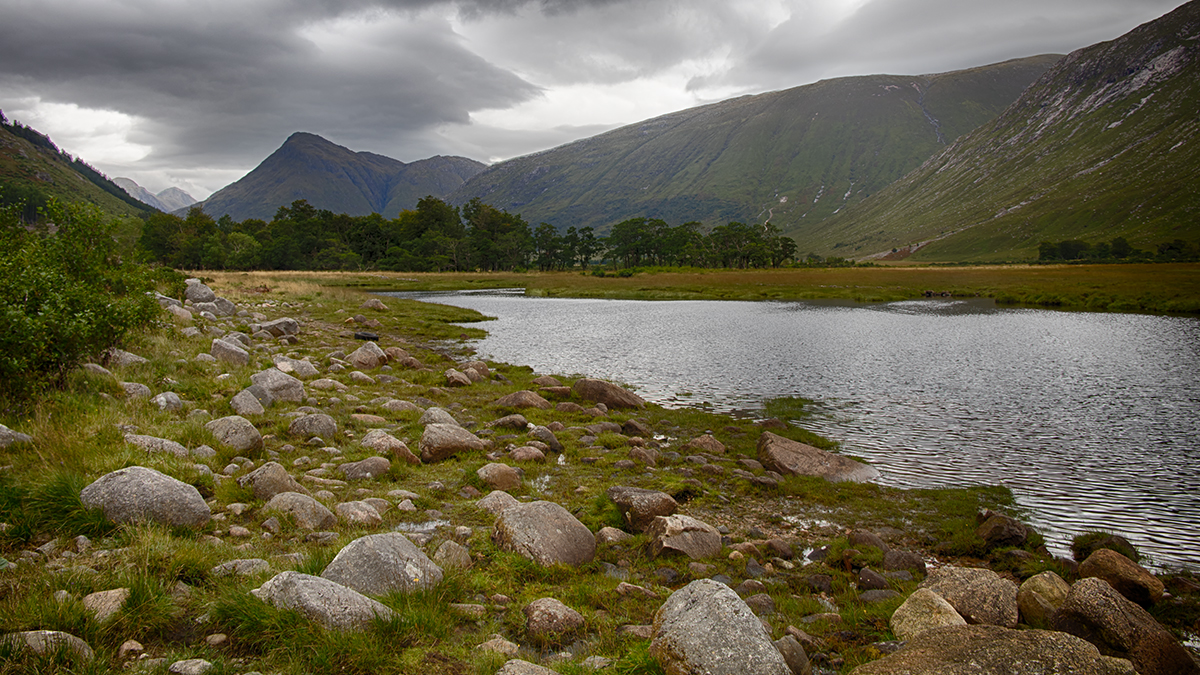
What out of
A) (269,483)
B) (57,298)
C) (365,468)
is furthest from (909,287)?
(57,298)

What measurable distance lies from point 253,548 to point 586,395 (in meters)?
16.1

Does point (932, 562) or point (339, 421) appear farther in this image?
point (339, 421)

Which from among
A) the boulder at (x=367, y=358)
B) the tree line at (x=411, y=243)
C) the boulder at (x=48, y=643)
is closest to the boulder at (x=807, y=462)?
the boulder at (x=48, y=643)

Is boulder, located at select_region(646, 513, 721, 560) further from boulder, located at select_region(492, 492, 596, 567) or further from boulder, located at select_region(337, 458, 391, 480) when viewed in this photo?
boulder, located at select_region(337, 458, 391, 480)

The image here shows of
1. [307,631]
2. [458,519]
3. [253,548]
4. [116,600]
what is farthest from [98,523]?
[458,519]

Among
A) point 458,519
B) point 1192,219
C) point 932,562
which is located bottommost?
point 932,562

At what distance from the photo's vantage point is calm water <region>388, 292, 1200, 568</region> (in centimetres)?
1533

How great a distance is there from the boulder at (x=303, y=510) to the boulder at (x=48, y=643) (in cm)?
406

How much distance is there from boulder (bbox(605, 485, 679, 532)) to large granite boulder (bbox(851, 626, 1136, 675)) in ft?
18.0

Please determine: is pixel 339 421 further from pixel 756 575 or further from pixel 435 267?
pixel 435 267

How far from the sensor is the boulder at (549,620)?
695cm

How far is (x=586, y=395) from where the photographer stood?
23.4 m

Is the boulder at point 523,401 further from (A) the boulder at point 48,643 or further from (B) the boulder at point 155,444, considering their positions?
(A) the boulder at point 48,643

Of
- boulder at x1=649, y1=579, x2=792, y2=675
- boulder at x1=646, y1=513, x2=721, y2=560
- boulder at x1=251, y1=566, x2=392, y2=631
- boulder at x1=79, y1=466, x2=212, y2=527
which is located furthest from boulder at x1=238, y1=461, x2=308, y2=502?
boulder at x1=649, y1=579, x2=792, y2=675
